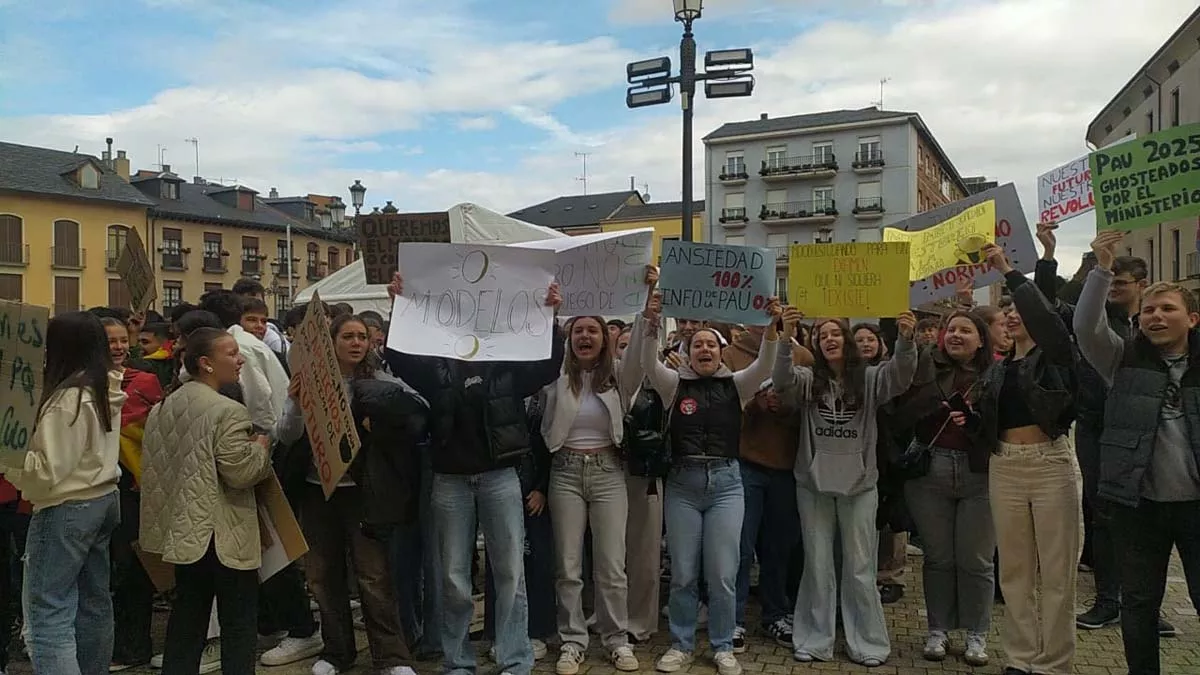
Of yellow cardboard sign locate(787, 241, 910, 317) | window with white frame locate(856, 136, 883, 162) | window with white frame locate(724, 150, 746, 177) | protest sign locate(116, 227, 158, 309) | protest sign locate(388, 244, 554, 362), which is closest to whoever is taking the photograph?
protest sign locate(388, 244, 554, 362)

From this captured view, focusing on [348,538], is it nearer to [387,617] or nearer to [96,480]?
[387,617]

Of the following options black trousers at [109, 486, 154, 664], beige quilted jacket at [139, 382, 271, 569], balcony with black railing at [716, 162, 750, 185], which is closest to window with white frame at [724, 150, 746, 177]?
balcony with black railing at [716, 162, 750, 185]

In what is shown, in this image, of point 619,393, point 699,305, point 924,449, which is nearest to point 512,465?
point 619,393

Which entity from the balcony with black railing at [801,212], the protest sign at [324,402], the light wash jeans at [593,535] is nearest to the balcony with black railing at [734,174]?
the balcony with black railing at [801,212]

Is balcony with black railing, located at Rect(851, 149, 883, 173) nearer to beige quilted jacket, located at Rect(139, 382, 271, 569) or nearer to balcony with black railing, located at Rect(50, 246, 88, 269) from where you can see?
balcony with black railing, located at Rect(50, 246, 88, 269)

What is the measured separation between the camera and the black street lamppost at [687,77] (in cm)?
1052

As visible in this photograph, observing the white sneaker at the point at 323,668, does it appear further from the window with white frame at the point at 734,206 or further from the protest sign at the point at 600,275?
the window with white frame at the point at 734,206

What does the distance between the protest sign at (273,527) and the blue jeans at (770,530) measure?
8.96 ft

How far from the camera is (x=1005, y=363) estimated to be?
4855 mm

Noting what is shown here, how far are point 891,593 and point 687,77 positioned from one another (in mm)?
Answer: 6645

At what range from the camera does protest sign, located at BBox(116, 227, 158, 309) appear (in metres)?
7.56

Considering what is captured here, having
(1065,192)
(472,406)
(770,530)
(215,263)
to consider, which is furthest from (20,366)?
(215,263)

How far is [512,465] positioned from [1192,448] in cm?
340

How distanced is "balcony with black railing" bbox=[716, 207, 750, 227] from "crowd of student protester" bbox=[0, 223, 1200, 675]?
5630cm
